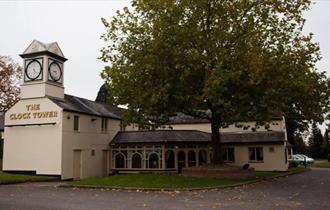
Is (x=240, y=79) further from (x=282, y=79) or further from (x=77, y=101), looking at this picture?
(x=77, y=101)

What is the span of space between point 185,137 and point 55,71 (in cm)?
1286

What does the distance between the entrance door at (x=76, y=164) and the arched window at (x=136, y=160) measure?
→ 5012mm

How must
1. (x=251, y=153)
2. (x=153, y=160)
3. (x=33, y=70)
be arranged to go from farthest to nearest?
(x=251, y=153)
(x=153, y=160)
(x=33, y=70)

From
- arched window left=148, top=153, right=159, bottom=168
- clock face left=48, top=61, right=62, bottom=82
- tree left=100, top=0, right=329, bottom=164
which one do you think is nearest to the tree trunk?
tree left=100, top=0, right=329, bottom=164

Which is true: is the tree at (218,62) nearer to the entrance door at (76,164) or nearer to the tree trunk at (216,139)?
the tree trunk at (216,139)

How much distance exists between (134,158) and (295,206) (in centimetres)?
2203

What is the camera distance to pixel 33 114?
1239 inches

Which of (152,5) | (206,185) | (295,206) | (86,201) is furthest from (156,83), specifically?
(295,206)

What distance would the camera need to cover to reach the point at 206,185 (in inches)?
875

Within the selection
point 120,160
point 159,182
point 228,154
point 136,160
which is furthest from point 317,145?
point 159,182

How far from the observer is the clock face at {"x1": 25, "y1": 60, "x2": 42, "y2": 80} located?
31.5m

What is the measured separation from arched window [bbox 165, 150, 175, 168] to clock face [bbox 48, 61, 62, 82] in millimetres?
11507

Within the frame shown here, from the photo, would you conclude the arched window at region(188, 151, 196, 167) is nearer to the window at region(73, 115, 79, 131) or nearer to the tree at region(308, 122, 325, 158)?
the window at region(73, 115, 79, 131)

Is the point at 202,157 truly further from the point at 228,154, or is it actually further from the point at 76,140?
the point at 76,140
